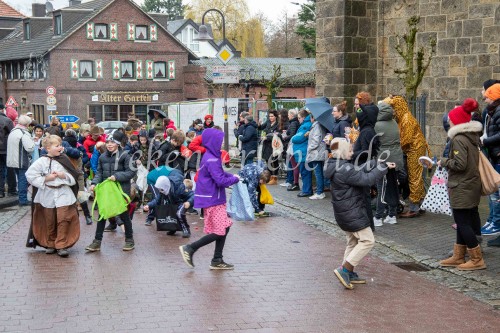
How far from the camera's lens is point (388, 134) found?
11297 mm

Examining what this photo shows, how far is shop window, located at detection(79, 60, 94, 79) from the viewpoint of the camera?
167 feet

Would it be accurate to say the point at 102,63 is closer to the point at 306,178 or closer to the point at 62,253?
the point at 306,178

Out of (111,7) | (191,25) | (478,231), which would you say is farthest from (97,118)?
(478,231)

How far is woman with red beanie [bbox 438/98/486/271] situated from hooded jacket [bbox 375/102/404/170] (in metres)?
2.71

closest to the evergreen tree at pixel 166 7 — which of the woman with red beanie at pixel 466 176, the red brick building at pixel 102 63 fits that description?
the red brick building at pixel 102 63

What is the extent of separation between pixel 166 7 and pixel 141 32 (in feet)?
126

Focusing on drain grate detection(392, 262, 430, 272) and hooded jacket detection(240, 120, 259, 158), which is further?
hooded jacket detection(240, 120, 259, 158)

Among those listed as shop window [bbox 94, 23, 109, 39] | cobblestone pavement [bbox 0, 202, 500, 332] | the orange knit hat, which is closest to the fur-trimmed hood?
the orange knit hat

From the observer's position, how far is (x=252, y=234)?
36.8ft

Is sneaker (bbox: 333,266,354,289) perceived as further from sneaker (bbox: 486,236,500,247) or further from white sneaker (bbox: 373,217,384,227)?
white sneaker (bbox: 373,217,384,227)

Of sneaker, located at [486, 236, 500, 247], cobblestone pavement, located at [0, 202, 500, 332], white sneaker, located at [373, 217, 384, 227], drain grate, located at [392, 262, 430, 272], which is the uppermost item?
sneaker, located at [486, 236, 500, 247]

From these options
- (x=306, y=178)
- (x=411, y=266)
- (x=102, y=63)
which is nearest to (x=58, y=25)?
(x=102, y=63)

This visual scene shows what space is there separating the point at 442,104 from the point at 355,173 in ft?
31.6

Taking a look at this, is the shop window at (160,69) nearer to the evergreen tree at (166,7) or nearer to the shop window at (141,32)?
the shop window at (141,32)
